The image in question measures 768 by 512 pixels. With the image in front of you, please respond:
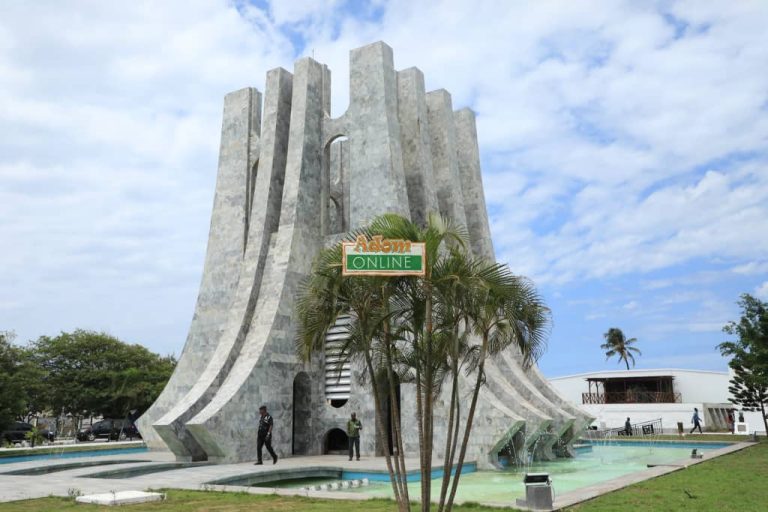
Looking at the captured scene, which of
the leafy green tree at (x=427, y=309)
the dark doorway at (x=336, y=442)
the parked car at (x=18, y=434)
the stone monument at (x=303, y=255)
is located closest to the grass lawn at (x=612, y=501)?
the leafy green tree at (x=427, y=309)

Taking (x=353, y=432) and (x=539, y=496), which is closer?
(x=539, y=496)

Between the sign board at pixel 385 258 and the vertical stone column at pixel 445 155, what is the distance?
53.0 feet

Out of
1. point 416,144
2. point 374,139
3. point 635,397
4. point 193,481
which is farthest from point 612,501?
point 635,397

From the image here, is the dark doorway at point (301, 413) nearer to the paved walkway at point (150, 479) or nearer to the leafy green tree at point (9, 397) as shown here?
the paved walkway at point (150, 479)

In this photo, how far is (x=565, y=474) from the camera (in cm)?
1619

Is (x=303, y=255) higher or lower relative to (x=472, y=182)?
lower

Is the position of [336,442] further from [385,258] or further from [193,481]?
[385,258]

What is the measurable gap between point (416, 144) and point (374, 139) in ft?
5.77

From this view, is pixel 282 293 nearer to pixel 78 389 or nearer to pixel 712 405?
pixel 78 389

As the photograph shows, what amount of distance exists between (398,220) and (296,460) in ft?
41.8

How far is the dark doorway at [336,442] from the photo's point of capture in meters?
21.7

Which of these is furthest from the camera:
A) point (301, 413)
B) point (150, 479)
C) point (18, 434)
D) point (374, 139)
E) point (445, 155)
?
point (18, 434)

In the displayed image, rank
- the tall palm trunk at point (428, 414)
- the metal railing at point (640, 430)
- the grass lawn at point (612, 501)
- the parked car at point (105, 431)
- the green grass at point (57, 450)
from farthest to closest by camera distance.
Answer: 1. the parked car at point (105, 431)
2. the metal railing at point (640, 430)
3. the green grass at point (57, 450)
4. the grass lawn at point (612, 501)
5. the tall palm trunk at point (428, 414)

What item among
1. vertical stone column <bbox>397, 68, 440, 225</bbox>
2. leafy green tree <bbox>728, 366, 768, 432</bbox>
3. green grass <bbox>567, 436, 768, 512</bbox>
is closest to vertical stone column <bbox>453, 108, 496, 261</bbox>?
vertical stone column <bbox>397, 68, 440, 225</bbox>
